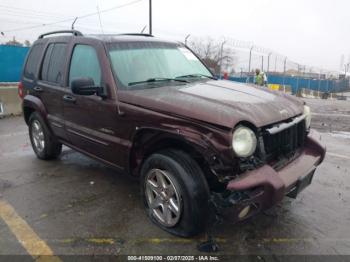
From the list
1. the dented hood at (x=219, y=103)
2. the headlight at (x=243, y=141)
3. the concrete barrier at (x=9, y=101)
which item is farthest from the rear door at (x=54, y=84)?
the concrete barrier at (x=9, y=101)

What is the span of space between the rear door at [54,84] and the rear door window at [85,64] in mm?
246

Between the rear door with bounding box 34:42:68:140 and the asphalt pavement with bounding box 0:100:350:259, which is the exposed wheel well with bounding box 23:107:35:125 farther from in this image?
the asphalt pavement with bounding box 0:100:350:259

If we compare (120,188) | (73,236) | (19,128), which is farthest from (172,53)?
(19,128)

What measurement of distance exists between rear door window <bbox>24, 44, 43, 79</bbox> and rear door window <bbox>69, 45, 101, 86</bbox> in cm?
124

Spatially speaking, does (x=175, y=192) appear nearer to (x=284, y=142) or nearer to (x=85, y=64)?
(x=284, y=142)

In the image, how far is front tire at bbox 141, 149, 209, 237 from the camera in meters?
3.17

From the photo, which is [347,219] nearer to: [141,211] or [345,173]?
[345,173]

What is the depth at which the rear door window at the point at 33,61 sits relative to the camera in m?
5.69

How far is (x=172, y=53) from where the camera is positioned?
4688 mm

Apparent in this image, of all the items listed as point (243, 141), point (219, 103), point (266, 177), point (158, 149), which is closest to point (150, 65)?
point (158, 149)

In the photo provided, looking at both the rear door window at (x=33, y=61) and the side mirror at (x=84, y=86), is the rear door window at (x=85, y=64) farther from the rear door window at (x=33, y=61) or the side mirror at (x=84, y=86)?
the rear door window at (x=33, y=61)

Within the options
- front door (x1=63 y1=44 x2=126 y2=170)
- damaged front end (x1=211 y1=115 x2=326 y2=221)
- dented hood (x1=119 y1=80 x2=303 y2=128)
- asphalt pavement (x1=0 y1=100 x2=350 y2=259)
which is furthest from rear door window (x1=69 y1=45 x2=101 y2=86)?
damaged front end (x1=211 y1=115 x2=326 y2=221)

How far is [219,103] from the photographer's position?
3322mm

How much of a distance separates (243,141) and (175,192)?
0.80 m
